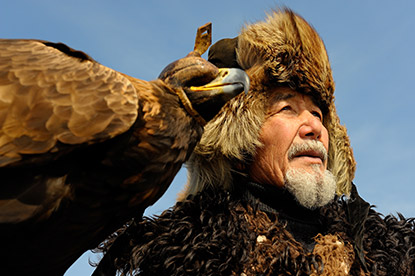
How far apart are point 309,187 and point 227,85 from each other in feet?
3.75

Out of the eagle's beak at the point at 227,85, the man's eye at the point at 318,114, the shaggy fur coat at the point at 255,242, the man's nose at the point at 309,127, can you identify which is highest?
the man's eye at the point at 318,114

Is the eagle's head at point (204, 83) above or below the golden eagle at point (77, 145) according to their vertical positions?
above

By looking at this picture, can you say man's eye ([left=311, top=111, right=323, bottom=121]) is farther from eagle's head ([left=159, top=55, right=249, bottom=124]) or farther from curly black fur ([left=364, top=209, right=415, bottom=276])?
eagle's head ([left=159, top=55, right=249, bottom=124])


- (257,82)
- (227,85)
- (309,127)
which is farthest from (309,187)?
(227,85)

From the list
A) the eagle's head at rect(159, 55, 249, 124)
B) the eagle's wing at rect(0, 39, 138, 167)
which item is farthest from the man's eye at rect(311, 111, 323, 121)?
the eagle's wing at rect(0, 39, 138, 167)

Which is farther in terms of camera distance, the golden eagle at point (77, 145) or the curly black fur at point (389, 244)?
the curly black fur at point (389, 244)

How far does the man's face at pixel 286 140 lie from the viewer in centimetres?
301

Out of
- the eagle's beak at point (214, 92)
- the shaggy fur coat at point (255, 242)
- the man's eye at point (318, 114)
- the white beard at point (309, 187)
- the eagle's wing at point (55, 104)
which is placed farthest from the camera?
the man's eye at point (318, 114)

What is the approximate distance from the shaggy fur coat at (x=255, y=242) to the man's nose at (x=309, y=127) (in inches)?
18.0

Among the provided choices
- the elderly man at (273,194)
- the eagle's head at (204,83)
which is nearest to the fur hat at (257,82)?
the elderly man at (273,194)

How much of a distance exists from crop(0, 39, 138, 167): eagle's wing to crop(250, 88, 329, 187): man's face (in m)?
1.36

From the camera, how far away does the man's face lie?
3006 millimetres

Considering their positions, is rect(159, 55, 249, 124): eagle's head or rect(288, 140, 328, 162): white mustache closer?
rect(159, 55, 249, 124): eagle's head

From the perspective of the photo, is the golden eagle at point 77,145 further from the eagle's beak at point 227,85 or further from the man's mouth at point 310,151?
the man's mouth at point 310,151
